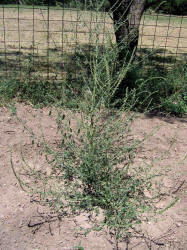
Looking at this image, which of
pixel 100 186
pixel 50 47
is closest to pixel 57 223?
pixel 100 186

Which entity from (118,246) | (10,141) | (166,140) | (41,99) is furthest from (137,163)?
(41,99)

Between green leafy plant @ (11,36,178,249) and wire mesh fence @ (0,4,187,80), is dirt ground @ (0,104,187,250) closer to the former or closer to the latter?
green leafy plant @ (11,36,178,249)

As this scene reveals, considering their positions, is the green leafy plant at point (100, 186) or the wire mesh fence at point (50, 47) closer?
the green leafy plant at point (100, 186)

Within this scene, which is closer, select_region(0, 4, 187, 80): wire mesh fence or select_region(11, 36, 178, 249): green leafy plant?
select_region(11, 36, 178, 249): green leafy plant

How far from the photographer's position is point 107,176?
2.88 meters

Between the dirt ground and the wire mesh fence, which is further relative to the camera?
the wire mesh fence

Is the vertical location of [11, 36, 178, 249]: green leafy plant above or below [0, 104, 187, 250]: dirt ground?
above

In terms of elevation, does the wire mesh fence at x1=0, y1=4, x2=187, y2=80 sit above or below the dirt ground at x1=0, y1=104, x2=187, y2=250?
above

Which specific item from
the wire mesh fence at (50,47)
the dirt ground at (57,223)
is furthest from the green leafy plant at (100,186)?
the wire mesh fence at (50,47)

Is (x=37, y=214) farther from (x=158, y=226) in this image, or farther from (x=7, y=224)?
(x=158, y=226)

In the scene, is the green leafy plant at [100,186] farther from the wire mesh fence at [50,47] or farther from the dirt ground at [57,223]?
the wire mesh fence at [50,47]

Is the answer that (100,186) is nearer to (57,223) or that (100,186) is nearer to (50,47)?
(57,223)

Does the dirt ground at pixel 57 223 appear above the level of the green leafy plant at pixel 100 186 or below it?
below

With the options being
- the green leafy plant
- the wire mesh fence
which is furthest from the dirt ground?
the wire mesh fence
